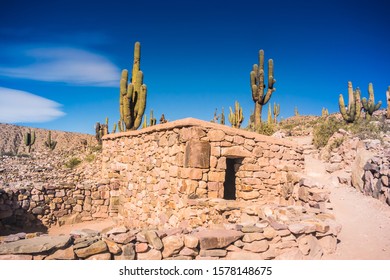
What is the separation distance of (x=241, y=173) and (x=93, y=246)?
13.0ft

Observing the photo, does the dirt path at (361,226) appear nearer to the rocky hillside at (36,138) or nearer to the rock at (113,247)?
the rock at (113,247)

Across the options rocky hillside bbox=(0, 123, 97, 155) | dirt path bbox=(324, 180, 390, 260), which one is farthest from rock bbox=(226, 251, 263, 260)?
rocky hillside bbox=(0, 123, 97, 155)

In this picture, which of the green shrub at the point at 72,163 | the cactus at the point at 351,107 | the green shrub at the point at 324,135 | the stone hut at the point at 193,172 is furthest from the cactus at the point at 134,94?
the cactus at the point at 351,107

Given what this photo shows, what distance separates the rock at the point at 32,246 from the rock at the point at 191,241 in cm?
130

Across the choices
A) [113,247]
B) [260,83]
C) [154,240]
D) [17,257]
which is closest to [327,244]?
[154,240]

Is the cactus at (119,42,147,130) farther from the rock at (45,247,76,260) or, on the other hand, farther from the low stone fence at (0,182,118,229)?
the rock at (45,247,76,260)

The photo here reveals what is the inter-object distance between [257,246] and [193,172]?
6.35ft

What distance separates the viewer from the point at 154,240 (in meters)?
3.24

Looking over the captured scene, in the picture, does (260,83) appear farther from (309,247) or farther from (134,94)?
(309,247)

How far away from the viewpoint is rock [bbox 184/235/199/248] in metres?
3.28

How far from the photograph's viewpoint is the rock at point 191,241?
3.28 meters
